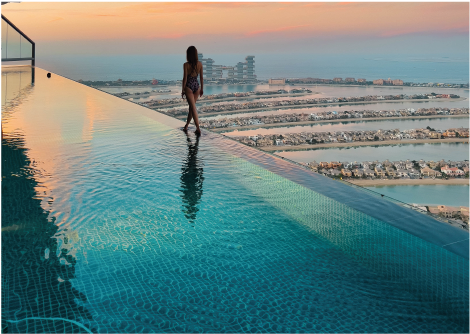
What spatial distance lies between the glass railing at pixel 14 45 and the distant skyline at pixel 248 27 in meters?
12.6

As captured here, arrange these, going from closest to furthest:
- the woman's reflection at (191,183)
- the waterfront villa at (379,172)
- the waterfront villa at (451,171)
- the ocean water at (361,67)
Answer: the woman's reflection at (191,183)
the waterfront villa at (379,172)
the waterfront villa at (451,171)
the ocean water at (361,67)

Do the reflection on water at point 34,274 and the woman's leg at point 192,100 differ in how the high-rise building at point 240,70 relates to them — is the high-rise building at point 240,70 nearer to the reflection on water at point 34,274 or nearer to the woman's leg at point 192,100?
the woman's leg at point 192,100

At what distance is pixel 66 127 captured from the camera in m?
4.61

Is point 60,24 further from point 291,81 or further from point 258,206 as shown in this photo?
point 258,206

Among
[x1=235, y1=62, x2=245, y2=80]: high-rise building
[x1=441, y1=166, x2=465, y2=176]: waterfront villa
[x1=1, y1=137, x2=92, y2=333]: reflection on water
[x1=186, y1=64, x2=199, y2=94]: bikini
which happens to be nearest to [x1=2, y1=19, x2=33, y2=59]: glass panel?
[x1=186, y1=64, x2=199, y2=94]: bikini

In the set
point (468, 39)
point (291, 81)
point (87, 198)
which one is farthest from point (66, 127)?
point (468, 39)

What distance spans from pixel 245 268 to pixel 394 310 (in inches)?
23.7

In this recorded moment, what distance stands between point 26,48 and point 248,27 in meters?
47.4

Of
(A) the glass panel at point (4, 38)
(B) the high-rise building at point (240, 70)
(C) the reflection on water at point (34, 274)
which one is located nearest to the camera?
(C) the reflection on water at point (34, 274)

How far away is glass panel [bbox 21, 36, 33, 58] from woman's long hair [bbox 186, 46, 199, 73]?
10988mm

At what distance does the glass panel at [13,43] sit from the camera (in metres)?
11.7

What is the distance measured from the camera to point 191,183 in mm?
2834

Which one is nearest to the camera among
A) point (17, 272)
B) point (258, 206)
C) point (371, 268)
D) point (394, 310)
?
point (394, 310)

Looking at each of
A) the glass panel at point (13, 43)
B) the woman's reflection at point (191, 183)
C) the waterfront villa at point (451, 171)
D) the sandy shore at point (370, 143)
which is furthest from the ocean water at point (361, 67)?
the woman's reflection at point (191, 183)
